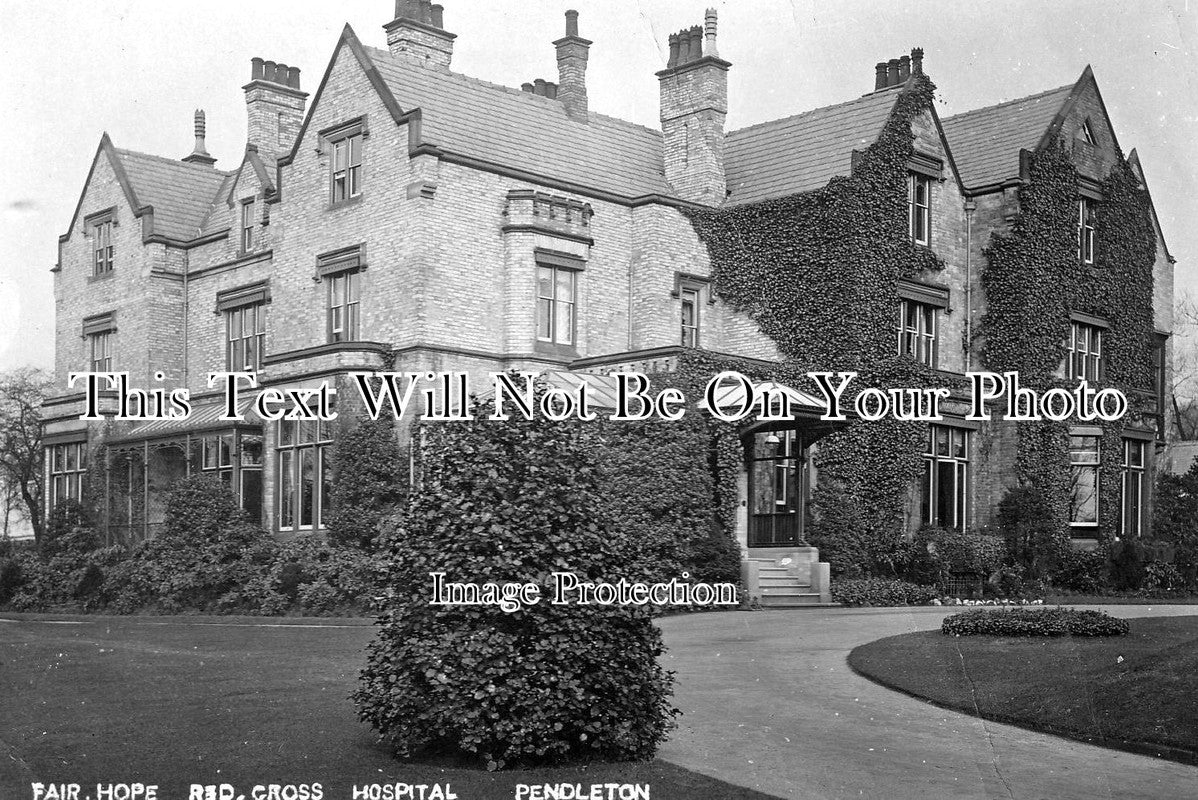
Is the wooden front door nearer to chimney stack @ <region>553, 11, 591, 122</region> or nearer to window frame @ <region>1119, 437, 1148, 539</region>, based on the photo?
chimney stack @ <region>553, 11, 591, 122</region>

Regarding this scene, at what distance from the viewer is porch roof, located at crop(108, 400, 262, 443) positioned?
30.1 meters

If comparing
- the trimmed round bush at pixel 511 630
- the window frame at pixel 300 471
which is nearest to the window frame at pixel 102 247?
the window frame at pixel 300 471

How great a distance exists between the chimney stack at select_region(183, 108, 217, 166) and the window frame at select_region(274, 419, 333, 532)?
15.7m

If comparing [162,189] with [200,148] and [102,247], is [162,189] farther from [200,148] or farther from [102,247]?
[200,148]

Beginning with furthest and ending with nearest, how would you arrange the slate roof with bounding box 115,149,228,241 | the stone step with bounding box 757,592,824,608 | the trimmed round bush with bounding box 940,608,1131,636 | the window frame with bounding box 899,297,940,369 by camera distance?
the slate roof with bounding box 115,149,228,241
the window frame with bounding box 899,297,940,369
the stone step with bounding box 757,592,824,608
the trimmed round bush with bounding box 940,608,1131,636

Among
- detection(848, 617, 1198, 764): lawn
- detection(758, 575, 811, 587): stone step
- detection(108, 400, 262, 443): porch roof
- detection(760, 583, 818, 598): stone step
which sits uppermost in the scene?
detection(108, 400, 262, 443): porch roof

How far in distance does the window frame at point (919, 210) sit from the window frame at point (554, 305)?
28.0ft

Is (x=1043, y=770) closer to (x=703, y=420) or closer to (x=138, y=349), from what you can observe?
(x=703, y=420)

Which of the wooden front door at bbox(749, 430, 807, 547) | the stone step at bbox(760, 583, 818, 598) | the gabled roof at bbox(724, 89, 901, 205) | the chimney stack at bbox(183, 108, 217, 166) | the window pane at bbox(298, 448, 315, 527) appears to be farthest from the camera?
the chimney stack at bbox(183, 108, 217, 166)

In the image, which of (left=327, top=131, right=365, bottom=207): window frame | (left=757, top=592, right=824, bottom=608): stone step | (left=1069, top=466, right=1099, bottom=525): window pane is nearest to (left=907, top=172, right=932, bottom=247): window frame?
(left=1069, top=466, right=1099, bottom=525): window pane

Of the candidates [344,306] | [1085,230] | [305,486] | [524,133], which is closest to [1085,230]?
[1085,230]

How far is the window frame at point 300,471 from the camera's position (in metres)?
28.1

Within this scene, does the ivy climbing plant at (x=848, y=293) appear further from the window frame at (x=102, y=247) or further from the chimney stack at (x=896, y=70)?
the window frame at (x=102, y=247)

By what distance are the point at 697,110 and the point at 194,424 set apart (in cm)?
1435
